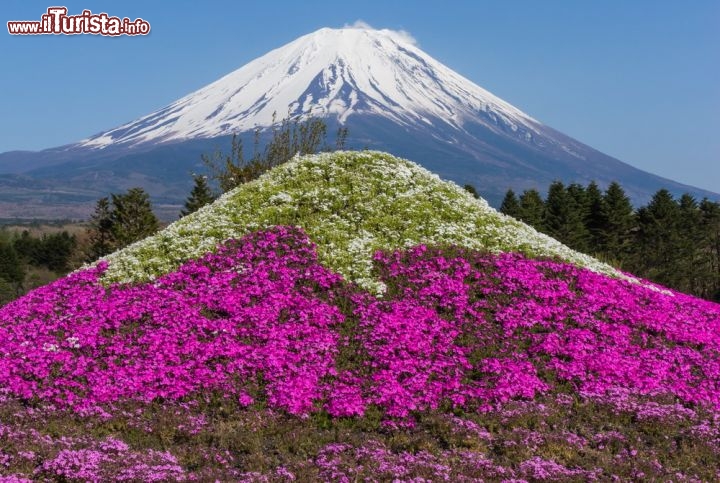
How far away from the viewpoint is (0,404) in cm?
1248

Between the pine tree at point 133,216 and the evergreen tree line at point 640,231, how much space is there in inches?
1416

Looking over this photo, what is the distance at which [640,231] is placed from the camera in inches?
2643

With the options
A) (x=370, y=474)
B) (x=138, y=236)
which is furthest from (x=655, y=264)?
(x=370, y=474)

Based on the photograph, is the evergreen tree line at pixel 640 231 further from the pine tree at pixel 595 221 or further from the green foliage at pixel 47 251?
the green foliage at pixel 47 251

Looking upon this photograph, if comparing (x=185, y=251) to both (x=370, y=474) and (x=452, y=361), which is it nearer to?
(x=452, y=361)

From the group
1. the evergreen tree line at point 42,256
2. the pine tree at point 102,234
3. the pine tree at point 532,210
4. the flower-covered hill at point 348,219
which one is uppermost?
the pine tree at point 532,210

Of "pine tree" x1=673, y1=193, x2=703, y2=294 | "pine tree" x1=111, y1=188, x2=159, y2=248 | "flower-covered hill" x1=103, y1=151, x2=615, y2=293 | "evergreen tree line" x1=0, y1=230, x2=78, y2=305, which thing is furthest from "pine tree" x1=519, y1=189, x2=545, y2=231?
"evergreen tree line" x1=0, y1=230, x2=78, y2=305

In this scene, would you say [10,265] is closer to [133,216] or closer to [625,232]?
[133,216]

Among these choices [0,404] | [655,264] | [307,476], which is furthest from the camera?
[655,264]

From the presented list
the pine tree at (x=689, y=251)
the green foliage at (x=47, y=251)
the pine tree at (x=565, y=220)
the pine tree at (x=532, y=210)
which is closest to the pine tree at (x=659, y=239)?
the pine tree at (x=689, y=251)

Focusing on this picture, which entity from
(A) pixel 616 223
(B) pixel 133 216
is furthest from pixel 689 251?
(B) pixel 133 216

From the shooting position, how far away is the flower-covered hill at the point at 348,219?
1881 centimetres

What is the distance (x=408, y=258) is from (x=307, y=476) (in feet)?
30.6

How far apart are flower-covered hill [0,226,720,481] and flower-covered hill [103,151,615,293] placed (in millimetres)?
654
